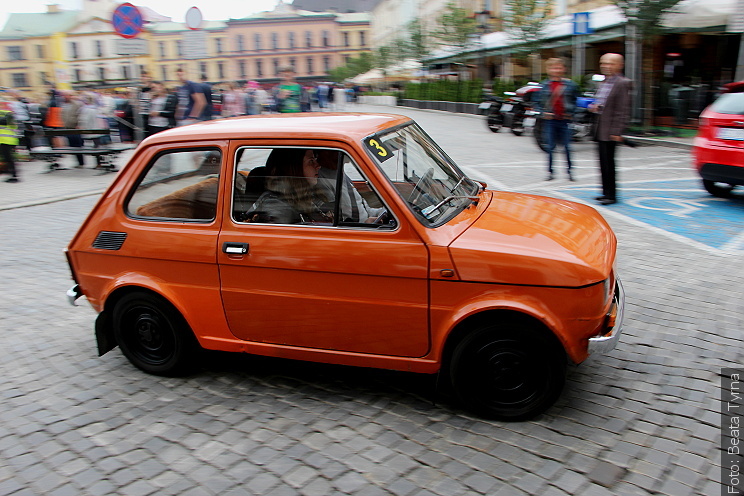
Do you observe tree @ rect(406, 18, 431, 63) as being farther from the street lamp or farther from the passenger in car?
the passenger in car

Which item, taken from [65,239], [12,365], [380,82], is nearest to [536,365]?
[12,365]

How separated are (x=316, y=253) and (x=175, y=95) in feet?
42.5

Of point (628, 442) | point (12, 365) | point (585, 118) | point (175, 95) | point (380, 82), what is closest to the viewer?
point (628, 442)

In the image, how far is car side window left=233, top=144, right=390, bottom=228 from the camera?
12.5 ft

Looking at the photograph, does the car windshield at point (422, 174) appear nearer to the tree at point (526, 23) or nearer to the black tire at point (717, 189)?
the black tire at point (717, 189)

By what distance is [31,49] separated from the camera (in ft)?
320

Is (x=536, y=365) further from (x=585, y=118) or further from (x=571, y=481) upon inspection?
(x=585, y=118)

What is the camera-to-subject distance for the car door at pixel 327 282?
12.0ft

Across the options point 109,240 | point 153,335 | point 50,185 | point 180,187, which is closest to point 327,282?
point 180,187

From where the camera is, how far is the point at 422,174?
4148mm

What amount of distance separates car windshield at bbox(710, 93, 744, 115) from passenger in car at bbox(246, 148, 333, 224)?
22.1ft

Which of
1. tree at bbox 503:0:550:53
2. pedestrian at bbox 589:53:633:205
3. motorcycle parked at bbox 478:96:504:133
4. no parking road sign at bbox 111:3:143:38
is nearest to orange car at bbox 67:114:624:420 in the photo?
pedestrian at bbox 589:53:633:205

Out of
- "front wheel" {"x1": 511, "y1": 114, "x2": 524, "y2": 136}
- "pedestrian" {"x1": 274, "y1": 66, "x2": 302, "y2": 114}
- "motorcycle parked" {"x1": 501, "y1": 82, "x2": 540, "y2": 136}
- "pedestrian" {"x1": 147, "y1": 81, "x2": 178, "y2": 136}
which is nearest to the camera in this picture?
"pedestrian" {"x1": 147, "y1": 81, "x2": 178, "y2": 136}

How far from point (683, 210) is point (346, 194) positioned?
6393 mm
